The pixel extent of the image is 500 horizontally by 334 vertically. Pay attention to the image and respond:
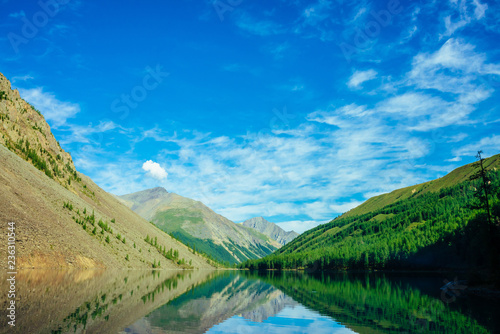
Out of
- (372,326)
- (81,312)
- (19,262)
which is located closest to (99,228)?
(19,262)

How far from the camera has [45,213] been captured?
109 meters

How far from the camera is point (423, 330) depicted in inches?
989

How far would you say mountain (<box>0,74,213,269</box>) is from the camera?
92438mm

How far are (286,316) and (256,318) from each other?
354cm

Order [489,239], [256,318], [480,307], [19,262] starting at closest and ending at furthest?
[256,318] < [480,307] < [489,239] < [19,262]

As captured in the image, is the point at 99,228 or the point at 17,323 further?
the point at 99,228

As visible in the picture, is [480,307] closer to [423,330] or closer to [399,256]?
[423,330]

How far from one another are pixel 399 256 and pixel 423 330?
18578 cm

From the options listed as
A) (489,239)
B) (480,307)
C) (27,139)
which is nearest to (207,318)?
(480,307)

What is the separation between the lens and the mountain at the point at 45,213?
92.4 meters

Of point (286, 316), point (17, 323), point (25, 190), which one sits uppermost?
point (25, 190)

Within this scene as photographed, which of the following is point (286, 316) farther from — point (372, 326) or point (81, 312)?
point (81, 312)

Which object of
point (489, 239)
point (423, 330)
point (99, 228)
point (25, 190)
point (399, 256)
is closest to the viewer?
point (423, 330)

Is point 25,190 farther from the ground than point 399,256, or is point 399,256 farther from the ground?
point 25,190
